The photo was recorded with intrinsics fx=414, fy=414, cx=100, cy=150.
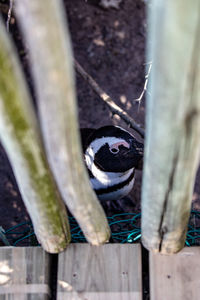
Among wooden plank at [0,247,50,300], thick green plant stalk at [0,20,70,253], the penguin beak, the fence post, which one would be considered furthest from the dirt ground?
the fence post

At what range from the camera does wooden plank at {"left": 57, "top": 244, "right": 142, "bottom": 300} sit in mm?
→ 1622

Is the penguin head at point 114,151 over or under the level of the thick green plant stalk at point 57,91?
under

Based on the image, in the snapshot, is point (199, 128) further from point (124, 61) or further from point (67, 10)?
point (67, 10)

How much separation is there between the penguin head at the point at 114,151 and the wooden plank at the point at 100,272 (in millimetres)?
889

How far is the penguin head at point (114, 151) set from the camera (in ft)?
8.30

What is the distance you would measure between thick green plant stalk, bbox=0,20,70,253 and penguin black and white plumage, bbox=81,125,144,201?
0.95 m

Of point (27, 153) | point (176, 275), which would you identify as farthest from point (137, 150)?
point (27, 153)

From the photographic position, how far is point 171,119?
104 cm

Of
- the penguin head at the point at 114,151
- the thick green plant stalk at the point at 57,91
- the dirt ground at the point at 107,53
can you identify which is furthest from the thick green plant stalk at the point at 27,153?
the dirt ground at the point at 107,53

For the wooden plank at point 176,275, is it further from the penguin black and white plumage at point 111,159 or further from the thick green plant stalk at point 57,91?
the penguin black and white plumage at point 111,159

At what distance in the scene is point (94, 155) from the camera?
2.62 m

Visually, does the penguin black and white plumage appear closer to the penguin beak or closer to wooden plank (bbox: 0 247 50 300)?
the penguin beak

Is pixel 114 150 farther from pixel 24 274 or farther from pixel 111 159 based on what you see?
pixel 24 274

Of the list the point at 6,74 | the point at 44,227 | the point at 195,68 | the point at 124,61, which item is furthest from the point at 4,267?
the point at 124,61
